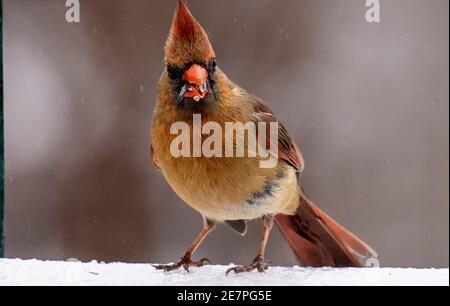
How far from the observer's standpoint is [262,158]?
9.98 ft

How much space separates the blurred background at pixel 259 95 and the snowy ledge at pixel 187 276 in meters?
1.06

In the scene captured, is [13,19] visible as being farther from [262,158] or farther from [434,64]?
[434,64]

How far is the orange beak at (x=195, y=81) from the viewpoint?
8.73 feet

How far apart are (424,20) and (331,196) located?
42.8 inches

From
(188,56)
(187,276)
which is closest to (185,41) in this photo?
(188,56)

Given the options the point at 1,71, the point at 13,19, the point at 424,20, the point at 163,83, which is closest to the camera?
the point at 163,83

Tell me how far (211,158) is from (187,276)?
1.47ft

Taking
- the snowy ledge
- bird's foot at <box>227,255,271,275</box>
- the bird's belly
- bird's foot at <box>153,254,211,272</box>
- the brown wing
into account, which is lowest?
bird's foot at <box>153,254,211,272</box>

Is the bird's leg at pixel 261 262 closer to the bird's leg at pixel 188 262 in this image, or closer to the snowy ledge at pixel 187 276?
the snowy ledge at pixel 187 276

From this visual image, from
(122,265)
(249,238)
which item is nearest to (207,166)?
(122,265)

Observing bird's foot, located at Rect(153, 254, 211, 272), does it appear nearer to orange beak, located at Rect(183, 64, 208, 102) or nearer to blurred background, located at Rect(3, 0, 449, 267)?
orange beak, located at Rect(183, 64, 208, 102)

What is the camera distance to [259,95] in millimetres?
4230

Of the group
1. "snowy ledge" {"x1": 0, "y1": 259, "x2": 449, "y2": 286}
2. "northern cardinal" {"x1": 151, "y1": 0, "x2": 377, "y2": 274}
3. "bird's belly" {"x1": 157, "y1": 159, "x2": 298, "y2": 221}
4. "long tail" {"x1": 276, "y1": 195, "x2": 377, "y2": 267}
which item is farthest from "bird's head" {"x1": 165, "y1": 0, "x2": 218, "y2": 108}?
"long tail" {"x1": 276, "y1": 195, "x2": 377, "y2": 267}

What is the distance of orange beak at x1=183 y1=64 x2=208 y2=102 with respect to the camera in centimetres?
266
